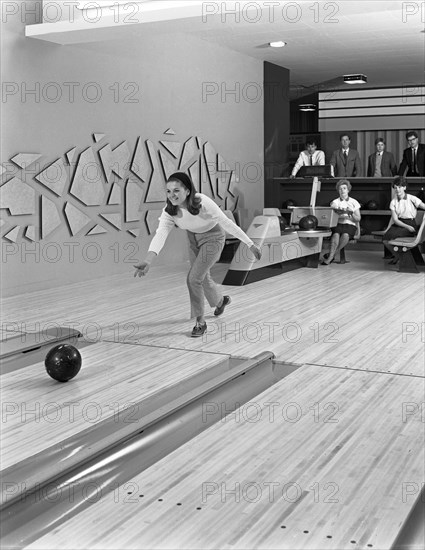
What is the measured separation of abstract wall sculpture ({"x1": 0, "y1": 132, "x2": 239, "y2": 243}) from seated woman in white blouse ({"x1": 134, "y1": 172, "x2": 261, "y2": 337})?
2321 millimetres

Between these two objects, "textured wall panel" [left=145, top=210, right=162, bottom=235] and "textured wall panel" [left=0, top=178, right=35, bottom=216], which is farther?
"textured wall panel" [left=145, top=210, right=162, bottom=235]

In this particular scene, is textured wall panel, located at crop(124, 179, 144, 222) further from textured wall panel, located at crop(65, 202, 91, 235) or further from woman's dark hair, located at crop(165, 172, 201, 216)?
woman's dark hair, located at crop(165, 172, 201, 216)

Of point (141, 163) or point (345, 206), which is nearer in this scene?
point (141, 163)

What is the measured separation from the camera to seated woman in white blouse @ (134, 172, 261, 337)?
16.3 feet

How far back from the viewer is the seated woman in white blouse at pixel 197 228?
4.97m

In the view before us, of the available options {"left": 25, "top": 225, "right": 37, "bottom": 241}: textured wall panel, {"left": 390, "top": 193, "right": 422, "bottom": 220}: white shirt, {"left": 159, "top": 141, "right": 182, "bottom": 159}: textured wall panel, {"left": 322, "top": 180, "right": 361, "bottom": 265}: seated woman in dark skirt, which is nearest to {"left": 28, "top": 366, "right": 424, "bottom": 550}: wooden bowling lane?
{"left": 25, "top": 225, "right": 37, "bottom": 241}: textured wall panel

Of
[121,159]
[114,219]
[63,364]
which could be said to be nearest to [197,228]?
[63,364]

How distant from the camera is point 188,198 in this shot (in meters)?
5.02

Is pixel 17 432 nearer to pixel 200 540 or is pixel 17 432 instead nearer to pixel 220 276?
pixel 200 540

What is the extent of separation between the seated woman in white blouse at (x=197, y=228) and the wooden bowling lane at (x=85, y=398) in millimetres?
671

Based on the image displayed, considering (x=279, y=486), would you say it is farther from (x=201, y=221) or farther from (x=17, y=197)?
(x=17, y=197)

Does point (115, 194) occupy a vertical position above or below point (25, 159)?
below

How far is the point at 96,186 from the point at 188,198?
3.13 metres

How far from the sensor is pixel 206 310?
243 inches
